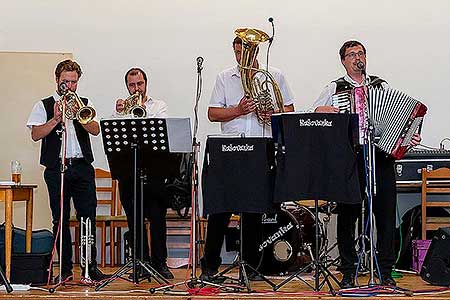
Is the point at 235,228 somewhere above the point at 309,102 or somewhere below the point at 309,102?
below

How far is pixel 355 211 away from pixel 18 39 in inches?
166

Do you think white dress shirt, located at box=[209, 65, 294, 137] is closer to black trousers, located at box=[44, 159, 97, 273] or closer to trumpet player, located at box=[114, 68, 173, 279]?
trumpet player, located at box=[114, 68, 173, 279]

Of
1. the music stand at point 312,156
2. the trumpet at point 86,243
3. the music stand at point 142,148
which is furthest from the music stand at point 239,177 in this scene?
the trumpet at point 86,243

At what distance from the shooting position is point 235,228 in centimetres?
658

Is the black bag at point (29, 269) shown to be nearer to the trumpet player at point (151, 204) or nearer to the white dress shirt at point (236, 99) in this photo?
the trumpet player at point (151, 204)

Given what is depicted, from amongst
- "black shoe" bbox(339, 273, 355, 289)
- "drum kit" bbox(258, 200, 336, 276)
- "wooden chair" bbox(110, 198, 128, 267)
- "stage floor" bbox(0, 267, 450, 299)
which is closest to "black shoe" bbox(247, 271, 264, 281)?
"stage floor" bbox(0, 267, 450, 299)

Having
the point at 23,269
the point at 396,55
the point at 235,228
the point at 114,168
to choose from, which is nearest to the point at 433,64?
the point at 396,55

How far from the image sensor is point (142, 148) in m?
5.23

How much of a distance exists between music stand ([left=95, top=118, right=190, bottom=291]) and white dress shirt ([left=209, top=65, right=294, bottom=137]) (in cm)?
51

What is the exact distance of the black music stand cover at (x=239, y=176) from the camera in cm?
496

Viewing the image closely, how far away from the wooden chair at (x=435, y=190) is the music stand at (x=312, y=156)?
1907 mm

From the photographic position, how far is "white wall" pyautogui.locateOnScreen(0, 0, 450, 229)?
7.61 metres

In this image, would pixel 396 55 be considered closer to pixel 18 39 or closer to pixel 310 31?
pixel 310 31

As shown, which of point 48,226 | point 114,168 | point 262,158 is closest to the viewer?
point 262,158
